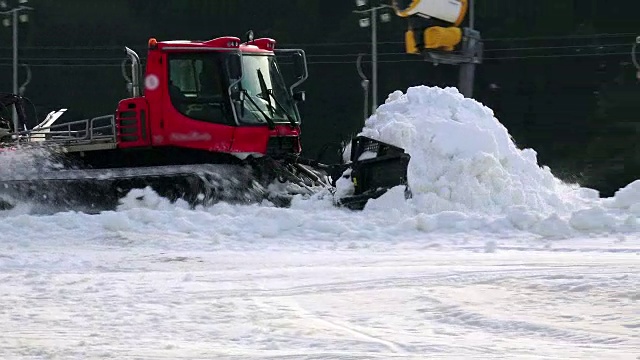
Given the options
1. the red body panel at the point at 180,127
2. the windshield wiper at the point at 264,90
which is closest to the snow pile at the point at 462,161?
the windshield wiper at the point at 264,90

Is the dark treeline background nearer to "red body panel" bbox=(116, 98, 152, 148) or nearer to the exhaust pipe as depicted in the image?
the exhaust pipe

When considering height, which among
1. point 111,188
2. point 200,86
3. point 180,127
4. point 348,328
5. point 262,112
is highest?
point 200,86

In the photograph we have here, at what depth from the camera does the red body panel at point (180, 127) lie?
14.9 meters

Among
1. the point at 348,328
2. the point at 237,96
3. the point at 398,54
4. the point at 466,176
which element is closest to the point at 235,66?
the point at 237,96

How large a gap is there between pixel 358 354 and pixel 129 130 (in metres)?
9.57

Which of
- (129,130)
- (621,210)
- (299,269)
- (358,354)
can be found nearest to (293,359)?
(358,354)

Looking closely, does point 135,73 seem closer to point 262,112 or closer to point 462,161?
point 262,112

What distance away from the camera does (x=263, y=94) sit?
15258 mm

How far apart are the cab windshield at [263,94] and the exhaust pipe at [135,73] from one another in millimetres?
1421

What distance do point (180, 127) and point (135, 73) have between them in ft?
3.31

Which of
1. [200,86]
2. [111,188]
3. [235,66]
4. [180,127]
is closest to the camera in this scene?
[111,188]

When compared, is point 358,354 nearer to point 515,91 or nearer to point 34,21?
point 515,91

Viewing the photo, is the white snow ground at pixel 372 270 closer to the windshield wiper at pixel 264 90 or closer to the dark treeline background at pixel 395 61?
the windshield wiper at pixel 264 90

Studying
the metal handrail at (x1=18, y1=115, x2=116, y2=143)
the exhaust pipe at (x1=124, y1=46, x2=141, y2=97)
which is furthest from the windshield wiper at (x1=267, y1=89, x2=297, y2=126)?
the metal handrail at (x1=18, y1=115, x2=116, y2=143)
